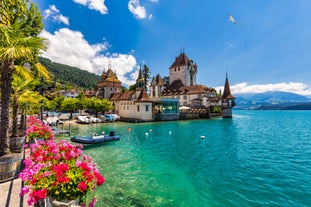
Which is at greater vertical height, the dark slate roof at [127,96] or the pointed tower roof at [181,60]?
the pointed tower roof at [181,60]

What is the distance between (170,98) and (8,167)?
4463cm

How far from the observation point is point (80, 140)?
17188mm

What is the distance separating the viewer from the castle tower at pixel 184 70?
75469 millimetres

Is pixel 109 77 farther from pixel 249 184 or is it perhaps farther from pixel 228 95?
pixel 249 184

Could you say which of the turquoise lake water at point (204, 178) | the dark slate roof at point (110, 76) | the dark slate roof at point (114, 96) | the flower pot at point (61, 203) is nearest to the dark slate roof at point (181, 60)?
the dark slate roof at point (110, 76)

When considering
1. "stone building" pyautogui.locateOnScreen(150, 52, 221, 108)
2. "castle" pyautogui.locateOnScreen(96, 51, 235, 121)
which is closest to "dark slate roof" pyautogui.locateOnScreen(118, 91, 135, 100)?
"castle" pyautogui.locateOnScreen(96, 51, 235, 121)

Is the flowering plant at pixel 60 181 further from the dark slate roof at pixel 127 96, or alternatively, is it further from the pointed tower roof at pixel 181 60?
the pointed tower roof at pixel 181 60

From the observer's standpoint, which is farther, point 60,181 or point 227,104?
point 227,104

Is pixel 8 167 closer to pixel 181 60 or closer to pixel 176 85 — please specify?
pixel 176 85

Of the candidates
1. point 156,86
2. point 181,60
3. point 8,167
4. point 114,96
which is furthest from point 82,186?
point 181,60

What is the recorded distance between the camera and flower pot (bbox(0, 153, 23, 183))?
5863 mm

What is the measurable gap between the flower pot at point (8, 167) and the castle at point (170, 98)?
3728cm

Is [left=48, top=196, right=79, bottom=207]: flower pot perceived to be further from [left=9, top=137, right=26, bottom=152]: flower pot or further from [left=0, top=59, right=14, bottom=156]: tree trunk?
[left=9, top=137, right=26, bottom=152]: flower pot

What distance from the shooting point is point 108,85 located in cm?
5672
